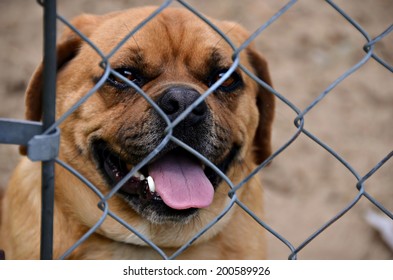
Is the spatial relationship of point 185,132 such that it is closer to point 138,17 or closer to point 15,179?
point 138,17

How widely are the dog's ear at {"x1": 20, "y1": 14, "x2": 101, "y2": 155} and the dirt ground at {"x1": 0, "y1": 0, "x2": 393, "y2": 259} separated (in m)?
1.77

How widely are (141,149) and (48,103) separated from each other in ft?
3.32

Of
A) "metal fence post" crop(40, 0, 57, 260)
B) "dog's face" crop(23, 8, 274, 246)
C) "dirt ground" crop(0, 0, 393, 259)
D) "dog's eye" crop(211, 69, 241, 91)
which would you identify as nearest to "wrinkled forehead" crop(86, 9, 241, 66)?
"dog's face" crop(23, 8, 274, 246)

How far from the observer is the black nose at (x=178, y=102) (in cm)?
226

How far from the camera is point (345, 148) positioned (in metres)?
4.82

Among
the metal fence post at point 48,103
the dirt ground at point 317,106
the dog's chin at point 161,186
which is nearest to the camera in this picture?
the metal fence post at point 48,103

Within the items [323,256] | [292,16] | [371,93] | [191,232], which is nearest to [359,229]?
[323,256]

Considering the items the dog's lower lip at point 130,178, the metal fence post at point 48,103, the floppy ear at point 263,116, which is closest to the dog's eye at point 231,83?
the floppy ear at point 263,116

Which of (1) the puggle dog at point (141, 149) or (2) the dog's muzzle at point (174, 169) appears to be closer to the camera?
(2) the dog's muzzle at point (174, 169)

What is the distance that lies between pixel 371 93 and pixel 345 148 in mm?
742

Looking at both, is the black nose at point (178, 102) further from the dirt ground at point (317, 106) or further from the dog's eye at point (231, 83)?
the dirt ground at point (317, 106)

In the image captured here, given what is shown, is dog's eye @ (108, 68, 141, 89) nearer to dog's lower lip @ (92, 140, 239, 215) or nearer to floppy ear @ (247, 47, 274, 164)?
dog's lower lip @ (92, 140, 239, 215)

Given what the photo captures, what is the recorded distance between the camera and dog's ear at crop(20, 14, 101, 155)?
275 centimetres

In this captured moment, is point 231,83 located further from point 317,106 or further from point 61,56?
point 317,106
